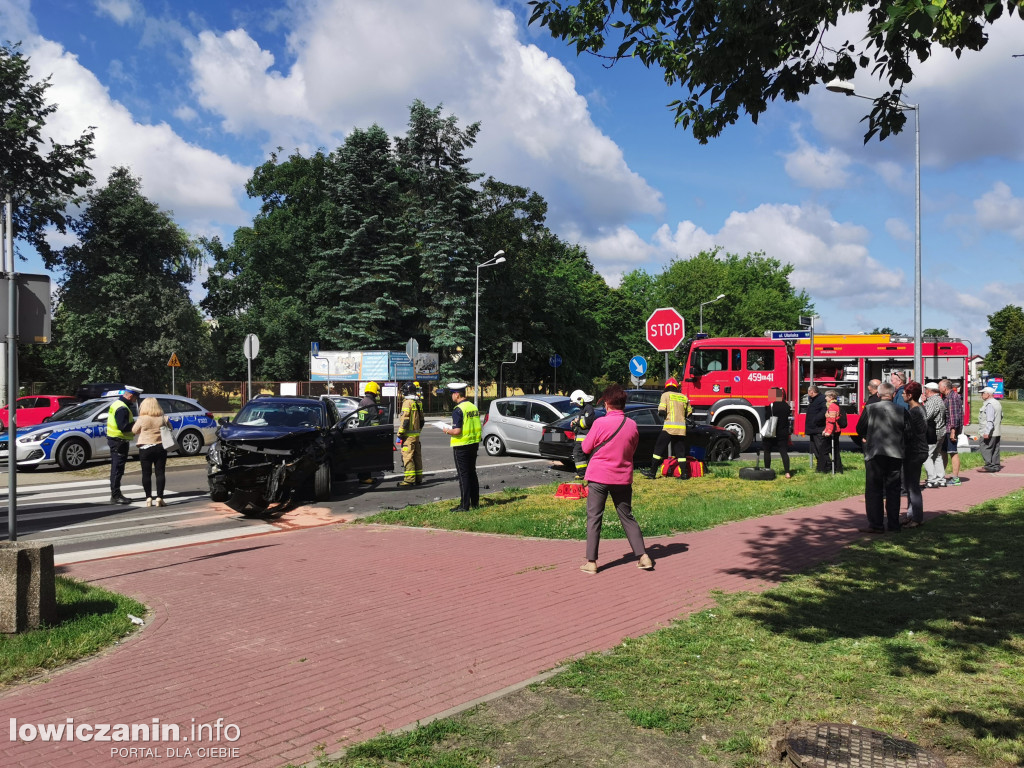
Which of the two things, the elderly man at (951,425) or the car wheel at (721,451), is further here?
the car wheel at (721,451)

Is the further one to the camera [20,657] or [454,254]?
[454,254]

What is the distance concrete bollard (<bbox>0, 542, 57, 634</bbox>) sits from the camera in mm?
5570

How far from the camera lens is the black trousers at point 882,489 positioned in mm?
9391

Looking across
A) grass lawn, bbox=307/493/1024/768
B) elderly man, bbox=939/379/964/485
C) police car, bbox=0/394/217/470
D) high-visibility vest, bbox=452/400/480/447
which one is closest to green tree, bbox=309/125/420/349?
police car, bbox=0/394/217/470

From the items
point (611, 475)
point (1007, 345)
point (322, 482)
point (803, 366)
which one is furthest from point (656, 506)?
point (1007, 345)

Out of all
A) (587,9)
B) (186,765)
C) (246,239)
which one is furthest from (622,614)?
(246,239)

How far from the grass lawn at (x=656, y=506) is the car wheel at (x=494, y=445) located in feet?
20.0

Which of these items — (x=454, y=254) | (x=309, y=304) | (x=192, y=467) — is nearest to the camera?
(x=192, y=467)

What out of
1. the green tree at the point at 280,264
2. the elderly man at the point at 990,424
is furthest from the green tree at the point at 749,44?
the green tree at the point at 280,264

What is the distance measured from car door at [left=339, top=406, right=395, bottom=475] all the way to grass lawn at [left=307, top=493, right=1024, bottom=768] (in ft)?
28.2

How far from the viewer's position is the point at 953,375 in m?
21.7

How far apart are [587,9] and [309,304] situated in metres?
43.3

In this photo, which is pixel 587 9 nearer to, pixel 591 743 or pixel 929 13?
pixel 929 13

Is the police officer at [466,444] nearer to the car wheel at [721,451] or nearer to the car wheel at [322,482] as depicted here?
the car wheel at [322,482]
